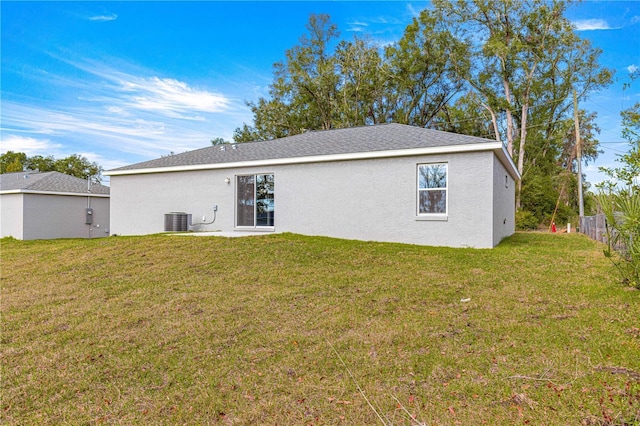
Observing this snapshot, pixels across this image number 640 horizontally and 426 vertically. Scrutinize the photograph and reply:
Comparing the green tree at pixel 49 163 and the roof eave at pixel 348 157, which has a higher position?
the green tree at pixel 49 163

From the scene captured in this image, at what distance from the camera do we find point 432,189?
1003cm

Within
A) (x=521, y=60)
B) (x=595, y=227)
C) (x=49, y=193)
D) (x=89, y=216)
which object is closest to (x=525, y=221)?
(x=595, y=227)

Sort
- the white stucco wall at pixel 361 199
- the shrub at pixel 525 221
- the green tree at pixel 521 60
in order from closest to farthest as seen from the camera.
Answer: the white stucco wall at pixel 361 199 < the shrub at pixel 525 221 < the green tree at pixel 521 60

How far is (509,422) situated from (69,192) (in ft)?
68.4

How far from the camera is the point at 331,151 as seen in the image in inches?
444

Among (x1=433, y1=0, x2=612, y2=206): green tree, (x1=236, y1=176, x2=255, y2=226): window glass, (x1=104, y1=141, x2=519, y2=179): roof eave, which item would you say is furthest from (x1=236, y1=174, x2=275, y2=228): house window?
(x1=433, y1=0, x2=612, y2=206): green tree

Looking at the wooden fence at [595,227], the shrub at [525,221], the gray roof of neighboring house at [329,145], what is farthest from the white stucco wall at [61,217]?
the shrub at [525,221]

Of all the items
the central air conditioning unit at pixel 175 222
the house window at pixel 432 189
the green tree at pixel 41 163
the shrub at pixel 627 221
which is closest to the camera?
the shrub at pixel 627 221

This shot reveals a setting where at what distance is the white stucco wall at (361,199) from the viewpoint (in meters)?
9.59

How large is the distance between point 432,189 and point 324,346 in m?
7.22

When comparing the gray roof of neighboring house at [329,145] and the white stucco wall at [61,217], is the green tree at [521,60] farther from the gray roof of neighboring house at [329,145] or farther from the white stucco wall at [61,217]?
the white stucco wall at [61,217]

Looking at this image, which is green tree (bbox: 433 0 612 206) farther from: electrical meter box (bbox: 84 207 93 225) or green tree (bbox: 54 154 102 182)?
green tree (bbox: 54 154 102 182)

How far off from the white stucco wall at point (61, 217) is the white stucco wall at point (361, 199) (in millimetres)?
7422

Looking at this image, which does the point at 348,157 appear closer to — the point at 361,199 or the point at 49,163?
the point at 361,199
